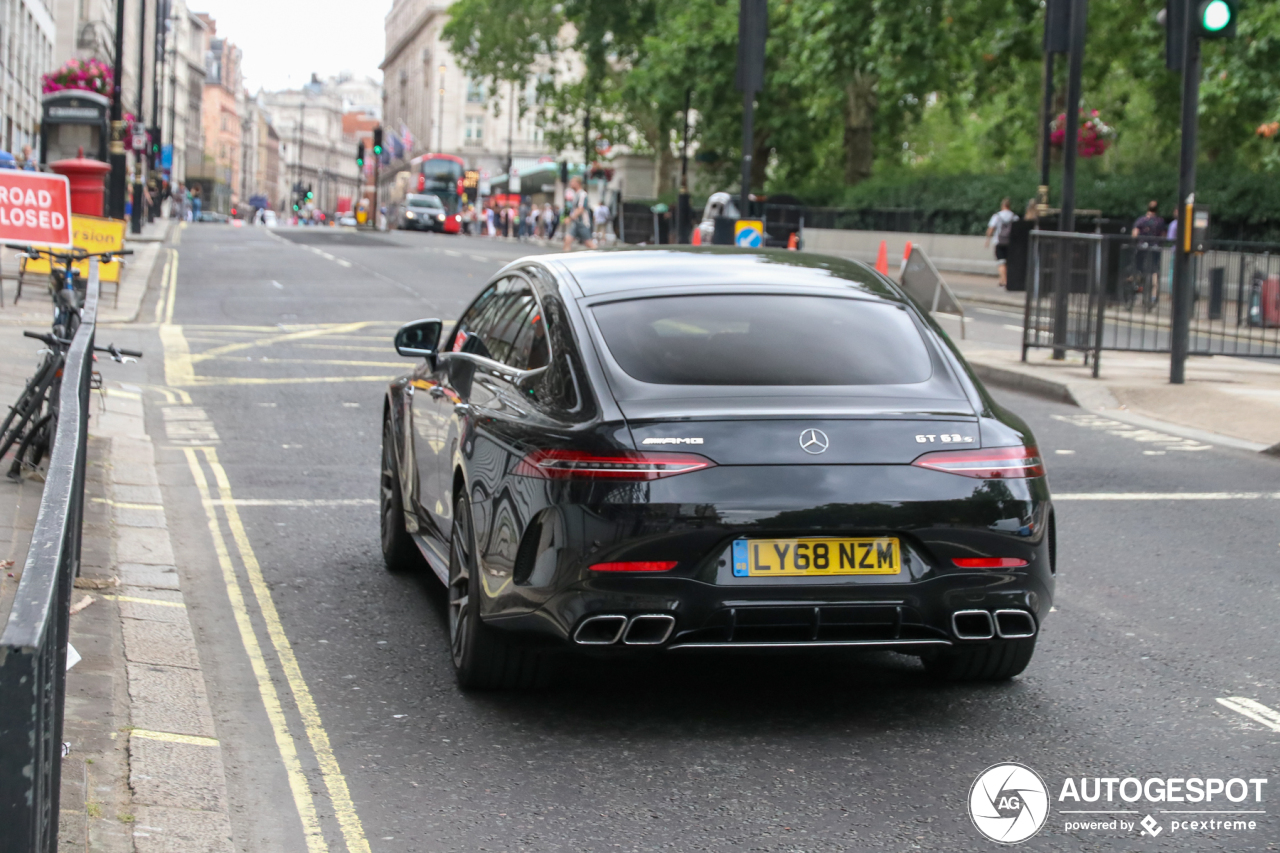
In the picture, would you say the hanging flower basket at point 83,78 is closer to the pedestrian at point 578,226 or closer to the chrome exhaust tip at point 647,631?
the pedestrian at point 578,226

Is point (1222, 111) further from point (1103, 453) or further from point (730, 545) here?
point (730, 545)

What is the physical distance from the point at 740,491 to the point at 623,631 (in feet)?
1.74

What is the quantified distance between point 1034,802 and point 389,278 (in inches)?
948

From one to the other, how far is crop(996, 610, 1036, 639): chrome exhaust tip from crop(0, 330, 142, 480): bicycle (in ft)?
16.7

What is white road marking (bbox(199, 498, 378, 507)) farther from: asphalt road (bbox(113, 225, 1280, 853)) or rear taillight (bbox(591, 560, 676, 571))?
rear taillight (bbox(591, 560, 676, 571))

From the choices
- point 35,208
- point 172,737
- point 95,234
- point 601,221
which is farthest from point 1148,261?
point 601,221

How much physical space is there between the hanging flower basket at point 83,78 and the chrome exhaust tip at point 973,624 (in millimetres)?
35156

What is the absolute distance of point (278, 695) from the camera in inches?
210

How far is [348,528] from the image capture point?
825cm

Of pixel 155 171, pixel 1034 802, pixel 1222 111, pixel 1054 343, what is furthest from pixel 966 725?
pixel 155 171

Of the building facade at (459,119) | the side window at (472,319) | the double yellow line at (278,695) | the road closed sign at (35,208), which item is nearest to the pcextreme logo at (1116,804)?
the double yellow line at (278,695)

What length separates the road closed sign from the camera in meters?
11.3

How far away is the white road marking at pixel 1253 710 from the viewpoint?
5.12 m

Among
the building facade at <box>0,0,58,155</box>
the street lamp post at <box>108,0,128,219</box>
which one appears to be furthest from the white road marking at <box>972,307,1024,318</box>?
the building facade at <box>0,0,58,155</box>
